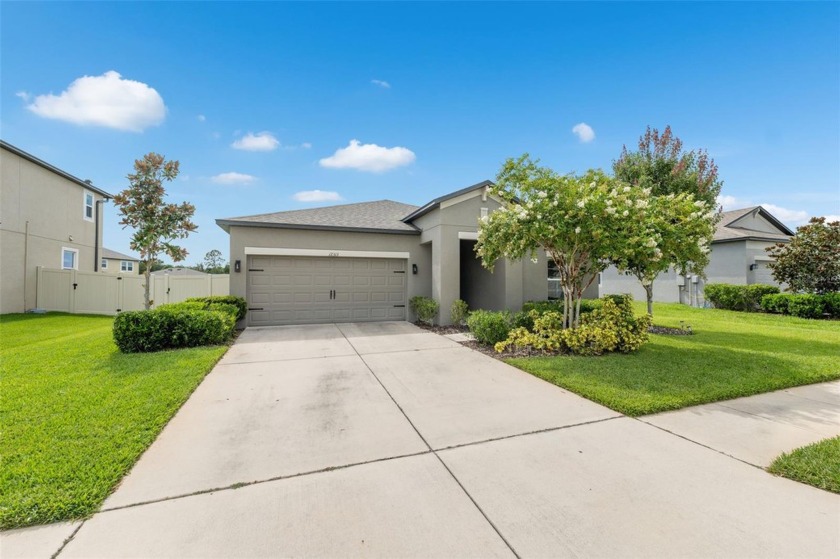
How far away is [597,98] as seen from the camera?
11.6m

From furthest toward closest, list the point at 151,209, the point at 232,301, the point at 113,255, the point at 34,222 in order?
the point at 113,255, the point at 34,222, the point at 232,301, the point at 151,209

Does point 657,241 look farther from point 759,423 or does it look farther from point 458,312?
point 458,312

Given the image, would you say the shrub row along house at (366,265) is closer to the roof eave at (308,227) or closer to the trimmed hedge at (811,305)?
the roof eave at (308,227)

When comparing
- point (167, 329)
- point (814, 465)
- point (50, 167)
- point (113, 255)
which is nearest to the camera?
point (814, 465)

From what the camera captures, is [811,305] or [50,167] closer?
[811,305]

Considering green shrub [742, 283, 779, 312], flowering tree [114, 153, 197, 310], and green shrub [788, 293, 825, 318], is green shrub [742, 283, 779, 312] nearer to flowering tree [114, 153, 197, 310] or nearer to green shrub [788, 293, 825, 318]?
green shrub [788, 293, 825, 318]

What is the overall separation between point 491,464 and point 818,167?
53.3ft

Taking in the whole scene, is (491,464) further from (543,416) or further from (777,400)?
(777,400)

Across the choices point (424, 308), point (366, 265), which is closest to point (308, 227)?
point (366, 265)

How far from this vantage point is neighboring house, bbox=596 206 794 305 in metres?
15.7

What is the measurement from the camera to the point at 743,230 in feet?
57.7

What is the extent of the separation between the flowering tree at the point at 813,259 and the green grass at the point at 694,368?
5247mm

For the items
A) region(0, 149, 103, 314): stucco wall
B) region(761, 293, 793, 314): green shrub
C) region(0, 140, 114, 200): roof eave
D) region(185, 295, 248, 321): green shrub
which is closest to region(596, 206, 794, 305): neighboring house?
region(761, 293, 793, 314): green shrub

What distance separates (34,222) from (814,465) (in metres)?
21.4
